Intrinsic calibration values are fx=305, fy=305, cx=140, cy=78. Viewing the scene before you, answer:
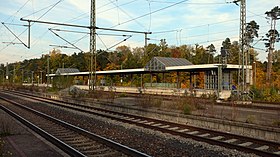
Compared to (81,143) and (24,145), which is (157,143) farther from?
(24,145)

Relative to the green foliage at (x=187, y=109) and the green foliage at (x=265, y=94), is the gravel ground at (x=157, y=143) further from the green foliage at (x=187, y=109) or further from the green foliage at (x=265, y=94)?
the green foliage at (x=265, y=94)

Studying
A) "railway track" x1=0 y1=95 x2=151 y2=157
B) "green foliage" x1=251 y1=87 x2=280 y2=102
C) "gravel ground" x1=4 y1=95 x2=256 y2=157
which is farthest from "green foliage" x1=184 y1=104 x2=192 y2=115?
"green foliage" x1=251 y1=87 x2=280 y2=102

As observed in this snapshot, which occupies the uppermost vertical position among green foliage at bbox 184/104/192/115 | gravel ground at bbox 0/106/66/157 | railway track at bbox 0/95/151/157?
green foliage at bbox 184/104/192/115

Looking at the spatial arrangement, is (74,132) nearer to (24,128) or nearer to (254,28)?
(24,128)

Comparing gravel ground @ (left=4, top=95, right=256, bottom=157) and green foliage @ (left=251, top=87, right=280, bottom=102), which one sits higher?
green foliage @ (left=251, top=87, right=280, bottom=102)

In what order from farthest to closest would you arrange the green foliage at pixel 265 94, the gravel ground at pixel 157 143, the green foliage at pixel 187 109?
1. the green foliage at pixel 265 94
2. the green foliage at pixel 187 109
3. the gravel ground at pixel 157 143

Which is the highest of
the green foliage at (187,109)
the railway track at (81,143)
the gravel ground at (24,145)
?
the green foliage at (187,109)

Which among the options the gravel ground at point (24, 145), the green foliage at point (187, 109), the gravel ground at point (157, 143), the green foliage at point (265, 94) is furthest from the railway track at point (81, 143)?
the green foliage at point (265, 94)

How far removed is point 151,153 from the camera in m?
9.38

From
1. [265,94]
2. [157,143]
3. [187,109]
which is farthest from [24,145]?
[265,94]

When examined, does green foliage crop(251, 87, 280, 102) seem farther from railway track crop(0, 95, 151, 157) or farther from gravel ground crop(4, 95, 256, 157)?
railway track crop(0, 95, 151, 157)

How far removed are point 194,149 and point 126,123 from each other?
6.50 m

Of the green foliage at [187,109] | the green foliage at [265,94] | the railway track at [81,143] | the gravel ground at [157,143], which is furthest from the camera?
the green foliage at [265,94]

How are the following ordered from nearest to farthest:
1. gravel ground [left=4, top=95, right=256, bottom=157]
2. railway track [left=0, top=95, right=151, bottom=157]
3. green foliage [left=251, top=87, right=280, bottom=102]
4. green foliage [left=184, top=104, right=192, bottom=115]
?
railway track [left=0, top=95, right=151, bottom=157], gravel ground [left=4, top=95, right=256, bottom=157], green foliage [left=184, top=104, right=192, bottom=115], green foliage [left=251, top=87, right=280, bottom=102]
